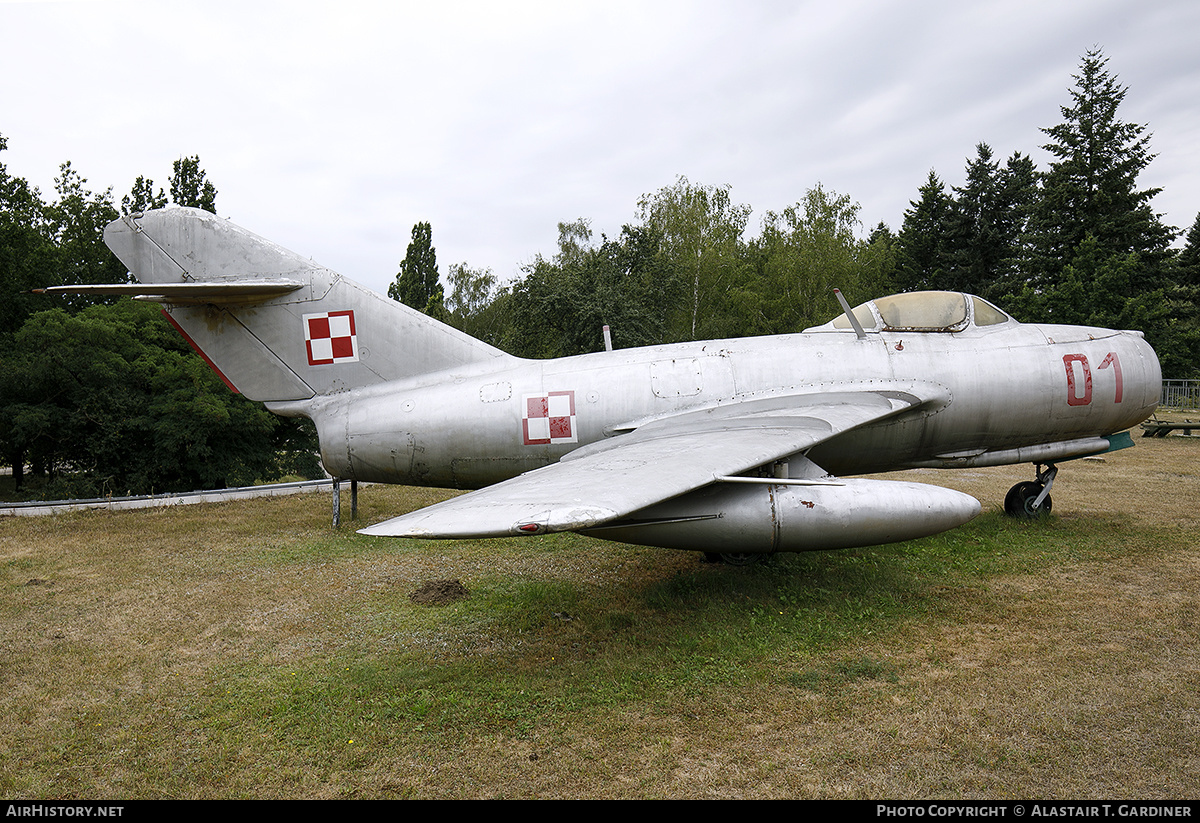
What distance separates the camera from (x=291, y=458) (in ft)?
54.3

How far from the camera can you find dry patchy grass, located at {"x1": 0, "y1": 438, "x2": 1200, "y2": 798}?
130 inches

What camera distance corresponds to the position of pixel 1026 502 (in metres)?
8.66

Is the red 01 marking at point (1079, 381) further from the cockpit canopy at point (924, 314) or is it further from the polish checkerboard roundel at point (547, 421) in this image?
the polish checkerboard roundel at point (547, 421)

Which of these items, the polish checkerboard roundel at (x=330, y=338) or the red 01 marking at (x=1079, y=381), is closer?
the red 01 marking at (x=1079, y=381)

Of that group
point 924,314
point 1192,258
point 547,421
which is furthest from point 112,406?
point 1192,258

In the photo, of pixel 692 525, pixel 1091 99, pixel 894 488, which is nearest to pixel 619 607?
pixel 692 525

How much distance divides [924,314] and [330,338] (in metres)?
6.81

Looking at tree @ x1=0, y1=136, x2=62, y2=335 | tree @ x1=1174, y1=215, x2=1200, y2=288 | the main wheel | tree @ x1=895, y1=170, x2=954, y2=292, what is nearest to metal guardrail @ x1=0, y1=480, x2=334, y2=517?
tree @ x1=0, y1=136, x2=62, y2=335

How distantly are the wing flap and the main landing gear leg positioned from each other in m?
3.55

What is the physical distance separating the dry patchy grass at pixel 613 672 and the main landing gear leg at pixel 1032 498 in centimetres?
82

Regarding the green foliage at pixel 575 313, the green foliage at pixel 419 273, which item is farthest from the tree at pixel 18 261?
the green foliage at pixel 419 273

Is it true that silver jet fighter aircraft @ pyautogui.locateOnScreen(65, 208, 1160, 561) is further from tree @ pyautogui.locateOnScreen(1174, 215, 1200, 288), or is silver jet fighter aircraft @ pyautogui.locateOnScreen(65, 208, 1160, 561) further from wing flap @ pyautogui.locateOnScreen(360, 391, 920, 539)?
tree @ pyautogui.locateOnScreen(1174, 215, 1200, 288)

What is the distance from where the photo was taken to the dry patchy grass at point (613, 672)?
331cm
